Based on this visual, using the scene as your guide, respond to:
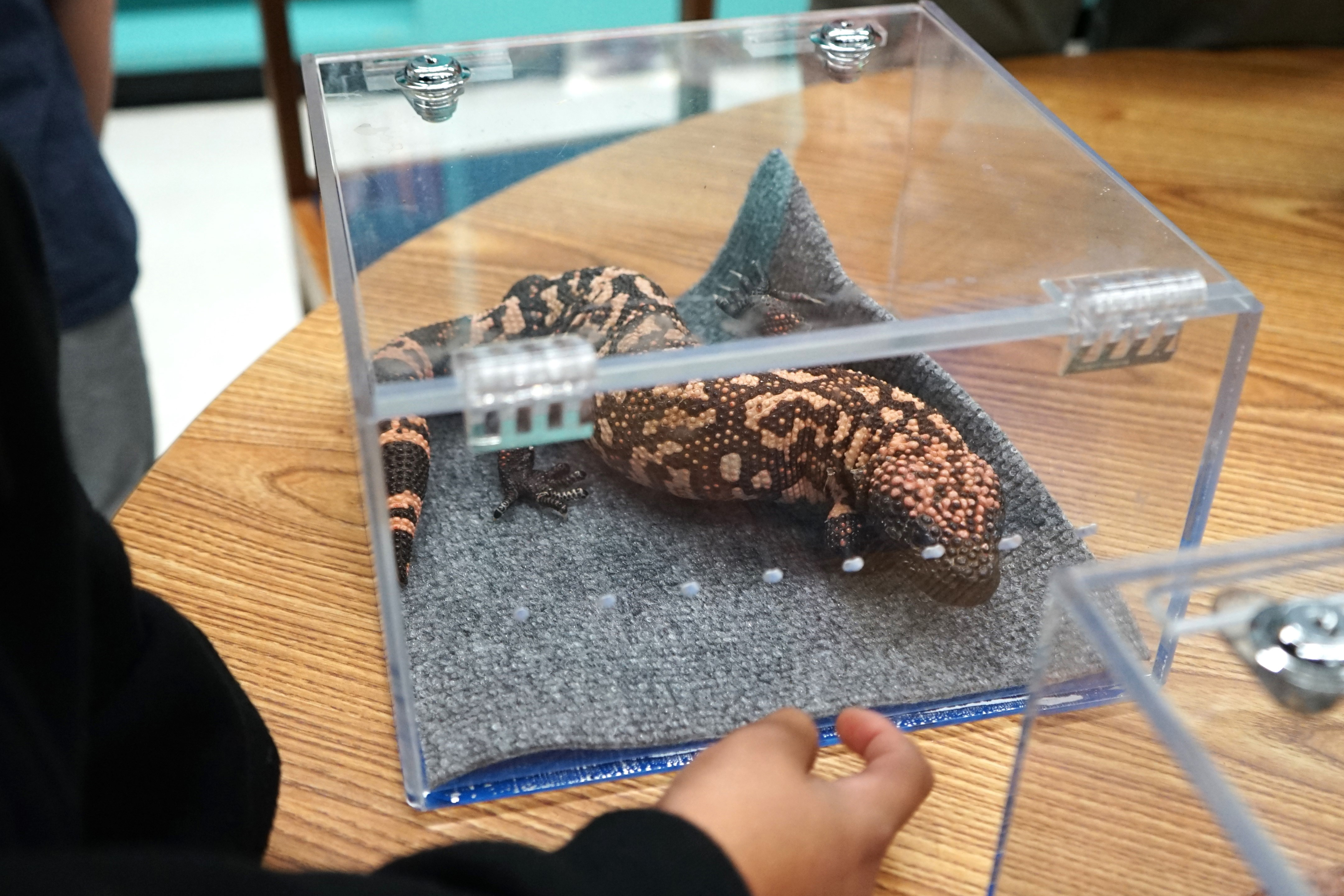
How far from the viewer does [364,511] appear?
2.70ft

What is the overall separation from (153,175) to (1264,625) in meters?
2.55

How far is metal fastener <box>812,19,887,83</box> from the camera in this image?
0.98 meters

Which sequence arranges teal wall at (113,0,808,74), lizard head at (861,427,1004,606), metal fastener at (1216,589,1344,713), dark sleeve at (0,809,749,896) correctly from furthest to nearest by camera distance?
teal wall at (113,0,808,74)
lizard head at (861,427,1004,606)
metal fastener at (1216,589,1344,713)
dark sleeve at (0,809,749,896)

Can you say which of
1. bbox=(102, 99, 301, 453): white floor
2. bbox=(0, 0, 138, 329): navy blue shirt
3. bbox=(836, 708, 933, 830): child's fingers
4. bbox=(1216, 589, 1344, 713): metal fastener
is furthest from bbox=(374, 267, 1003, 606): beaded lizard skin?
bbox=(102, 99, 301, 453): white floor

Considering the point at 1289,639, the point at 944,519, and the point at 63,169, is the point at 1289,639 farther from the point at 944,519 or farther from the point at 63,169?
the point at 63,169

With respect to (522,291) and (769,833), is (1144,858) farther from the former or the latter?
(522,291)

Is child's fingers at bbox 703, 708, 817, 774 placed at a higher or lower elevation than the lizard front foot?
lower

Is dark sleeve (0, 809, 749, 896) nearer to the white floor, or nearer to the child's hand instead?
the child's hand

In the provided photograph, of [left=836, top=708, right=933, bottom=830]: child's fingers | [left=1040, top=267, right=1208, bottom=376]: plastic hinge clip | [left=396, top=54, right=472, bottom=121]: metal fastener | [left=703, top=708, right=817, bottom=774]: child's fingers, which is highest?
[left=396, top=54, right=472, bottom=121]: metal fastener

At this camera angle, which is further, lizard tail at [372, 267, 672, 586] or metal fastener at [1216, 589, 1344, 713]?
lizard tail at [372, 267, 672, 586]

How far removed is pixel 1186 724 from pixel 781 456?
0.35 meters

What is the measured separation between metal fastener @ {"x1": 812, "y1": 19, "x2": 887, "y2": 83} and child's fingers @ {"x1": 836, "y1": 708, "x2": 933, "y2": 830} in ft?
1.95

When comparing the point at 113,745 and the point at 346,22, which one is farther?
the point at 346,22

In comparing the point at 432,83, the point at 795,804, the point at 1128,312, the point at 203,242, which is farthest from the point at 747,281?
the point at 203,242
